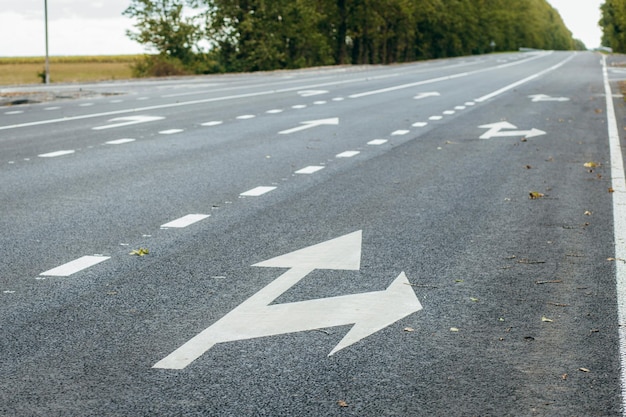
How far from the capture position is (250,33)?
69188 millimetres

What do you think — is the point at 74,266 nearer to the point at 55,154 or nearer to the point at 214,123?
the point at 55,154

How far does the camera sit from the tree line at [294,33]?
68625mm

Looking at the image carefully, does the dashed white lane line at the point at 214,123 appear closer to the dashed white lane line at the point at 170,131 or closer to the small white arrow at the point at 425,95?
the dashed white lane line at the point at 170,131

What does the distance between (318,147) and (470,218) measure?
6184 mm

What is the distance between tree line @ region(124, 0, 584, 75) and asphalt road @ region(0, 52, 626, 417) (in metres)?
50.0

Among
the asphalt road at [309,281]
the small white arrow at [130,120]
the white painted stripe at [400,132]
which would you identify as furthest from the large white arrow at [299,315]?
the small white arrow at [130,120]

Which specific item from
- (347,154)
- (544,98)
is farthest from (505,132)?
(544,98)

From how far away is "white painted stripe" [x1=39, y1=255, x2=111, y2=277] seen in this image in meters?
6.50

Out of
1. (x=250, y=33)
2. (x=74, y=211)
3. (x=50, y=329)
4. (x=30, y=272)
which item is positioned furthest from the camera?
(x=250, y=33)

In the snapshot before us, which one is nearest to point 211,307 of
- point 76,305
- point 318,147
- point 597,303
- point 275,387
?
point 76,305

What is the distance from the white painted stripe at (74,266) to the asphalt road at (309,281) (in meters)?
0.03

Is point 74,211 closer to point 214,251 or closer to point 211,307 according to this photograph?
point 214,251

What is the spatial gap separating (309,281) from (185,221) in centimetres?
231

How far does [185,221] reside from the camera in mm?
8477
